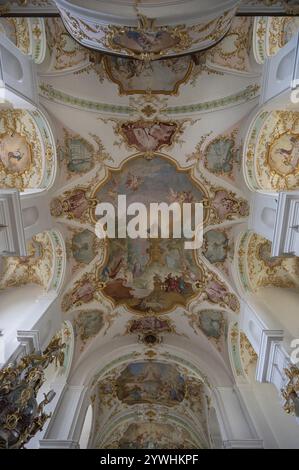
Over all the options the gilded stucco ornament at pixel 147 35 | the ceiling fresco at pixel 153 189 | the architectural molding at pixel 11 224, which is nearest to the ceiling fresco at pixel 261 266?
the ceiling fresco at pixel 153 189

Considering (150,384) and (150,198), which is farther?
(150,384)

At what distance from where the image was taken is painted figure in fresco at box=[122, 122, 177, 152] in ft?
37.9

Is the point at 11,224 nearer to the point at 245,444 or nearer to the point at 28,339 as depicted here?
the point at 28,339

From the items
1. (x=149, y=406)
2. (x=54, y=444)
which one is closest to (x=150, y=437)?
(x=149, y=406)

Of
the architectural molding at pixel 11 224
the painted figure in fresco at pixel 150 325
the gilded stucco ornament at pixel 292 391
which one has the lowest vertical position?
the gilded stucco ornament at pixel 292 391

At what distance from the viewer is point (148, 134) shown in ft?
38.5

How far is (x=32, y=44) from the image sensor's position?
928 centimetres

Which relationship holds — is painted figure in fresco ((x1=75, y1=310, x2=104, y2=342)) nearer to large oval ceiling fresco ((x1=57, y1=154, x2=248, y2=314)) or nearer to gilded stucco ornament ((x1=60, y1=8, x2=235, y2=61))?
large oval ceiling fresco ((x1=57, y1=154, x2=248, y2=314))

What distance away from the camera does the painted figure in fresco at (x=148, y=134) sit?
37.9ft

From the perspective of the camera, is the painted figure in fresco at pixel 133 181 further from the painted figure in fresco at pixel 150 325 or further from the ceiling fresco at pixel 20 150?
the painted figure in fresco at pixel 150 325

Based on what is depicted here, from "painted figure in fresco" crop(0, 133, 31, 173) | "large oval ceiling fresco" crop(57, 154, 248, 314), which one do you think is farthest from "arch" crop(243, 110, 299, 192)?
"painted figure in fresco" crop(0, 133, 31, 173)

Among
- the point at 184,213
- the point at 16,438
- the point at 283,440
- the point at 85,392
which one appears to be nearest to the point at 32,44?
the point at 184,213

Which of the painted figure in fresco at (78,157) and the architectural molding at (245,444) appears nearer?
the architectural molding at (245,444)

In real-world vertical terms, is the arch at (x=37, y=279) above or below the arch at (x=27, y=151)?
below
